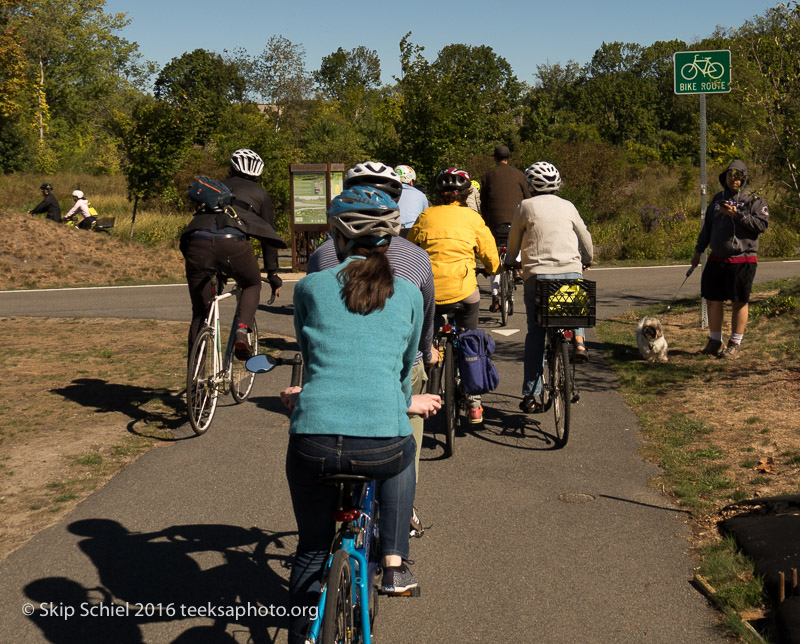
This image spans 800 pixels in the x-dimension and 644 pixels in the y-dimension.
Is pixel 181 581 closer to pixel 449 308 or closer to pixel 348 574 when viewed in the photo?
pixel 348 574

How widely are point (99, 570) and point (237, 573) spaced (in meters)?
0.71

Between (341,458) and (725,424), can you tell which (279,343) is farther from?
(341,458)

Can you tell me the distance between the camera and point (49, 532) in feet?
17.4

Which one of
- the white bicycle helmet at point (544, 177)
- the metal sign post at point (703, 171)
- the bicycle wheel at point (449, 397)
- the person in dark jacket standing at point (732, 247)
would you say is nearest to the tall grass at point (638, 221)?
the metal sign post at point (703, 171)

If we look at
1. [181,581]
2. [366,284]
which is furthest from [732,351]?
[366,284]

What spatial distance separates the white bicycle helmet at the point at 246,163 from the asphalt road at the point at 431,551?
2.23 metres

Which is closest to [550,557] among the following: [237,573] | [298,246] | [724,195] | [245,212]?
[237,573]

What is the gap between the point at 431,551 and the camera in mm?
4977

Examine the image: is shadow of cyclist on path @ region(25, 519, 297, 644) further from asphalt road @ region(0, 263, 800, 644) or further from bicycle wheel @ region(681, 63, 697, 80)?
bicycle wheel @ region(681, 63, 697, 80)

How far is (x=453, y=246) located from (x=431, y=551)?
104 inches

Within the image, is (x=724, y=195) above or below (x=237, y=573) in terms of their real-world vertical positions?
above

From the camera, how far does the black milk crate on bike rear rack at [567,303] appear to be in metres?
6.91

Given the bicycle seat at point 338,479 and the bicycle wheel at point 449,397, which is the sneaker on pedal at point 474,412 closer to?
the bicycle wheel at point 449,397

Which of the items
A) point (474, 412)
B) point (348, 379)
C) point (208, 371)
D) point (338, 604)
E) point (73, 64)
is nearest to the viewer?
point (338, 604)
